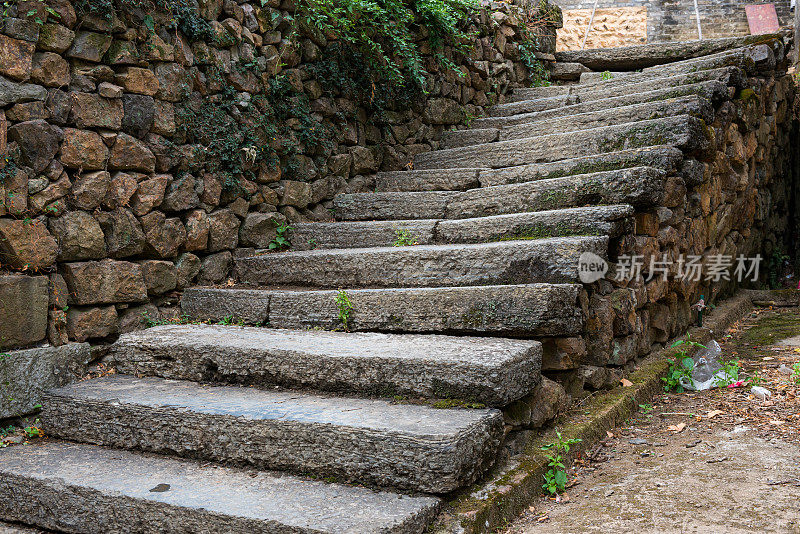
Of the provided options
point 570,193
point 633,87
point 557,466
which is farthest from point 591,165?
point 557,466

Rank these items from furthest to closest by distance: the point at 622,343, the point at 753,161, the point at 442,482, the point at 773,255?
the point at 773,255 → the point at 753,161 → the point at 622,343 → the point at 442,482

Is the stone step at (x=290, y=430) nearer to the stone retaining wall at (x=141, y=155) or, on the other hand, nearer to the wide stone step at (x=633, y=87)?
the stone retaining wall at (x=141, y=155)

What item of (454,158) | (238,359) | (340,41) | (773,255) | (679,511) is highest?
(340,41)

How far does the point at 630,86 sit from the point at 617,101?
43cm

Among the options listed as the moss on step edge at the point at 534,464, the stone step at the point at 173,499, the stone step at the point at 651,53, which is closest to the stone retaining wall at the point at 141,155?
the stone step at the point at 173,499

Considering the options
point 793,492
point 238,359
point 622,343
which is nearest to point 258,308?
point 238,359

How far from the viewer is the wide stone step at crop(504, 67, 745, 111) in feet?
15.2

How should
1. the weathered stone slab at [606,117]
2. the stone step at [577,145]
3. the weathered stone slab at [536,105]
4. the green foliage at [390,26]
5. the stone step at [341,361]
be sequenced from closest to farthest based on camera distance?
the stone step at [341,361] → the stone step at [577,145] → the weathered stone slab at [606,117] → the green foliage at [390,26] → the weathered stone slab at [536,105]

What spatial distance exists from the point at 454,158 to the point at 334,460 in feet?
11.0

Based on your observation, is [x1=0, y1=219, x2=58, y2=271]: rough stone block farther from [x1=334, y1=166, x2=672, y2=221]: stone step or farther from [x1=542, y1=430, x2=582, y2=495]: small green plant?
[x1=542, y1=430, x2=582, y2=495]: small green plant

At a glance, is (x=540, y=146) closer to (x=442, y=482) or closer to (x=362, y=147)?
(x=362, y=147)

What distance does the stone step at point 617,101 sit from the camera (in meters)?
4.36

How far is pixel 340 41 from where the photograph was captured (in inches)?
177

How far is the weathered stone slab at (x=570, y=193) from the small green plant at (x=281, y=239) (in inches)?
43.5
